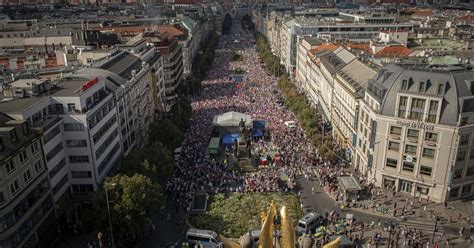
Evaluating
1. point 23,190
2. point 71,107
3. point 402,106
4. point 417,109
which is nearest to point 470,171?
point 417,109

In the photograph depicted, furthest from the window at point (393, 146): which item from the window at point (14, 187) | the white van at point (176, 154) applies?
the window at point (14, 187)

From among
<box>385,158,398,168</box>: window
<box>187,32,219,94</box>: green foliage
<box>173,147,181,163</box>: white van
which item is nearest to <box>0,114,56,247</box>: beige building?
<box>173,147,181,163</box>: white van

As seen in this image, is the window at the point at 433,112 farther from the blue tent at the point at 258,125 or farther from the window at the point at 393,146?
the blue tent at the point at 258,125

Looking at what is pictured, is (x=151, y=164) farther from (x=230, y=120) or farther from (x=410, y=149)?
(x=410, y=149)

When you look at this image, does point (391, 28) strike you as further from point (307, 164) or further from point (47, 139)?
point (47, 139)

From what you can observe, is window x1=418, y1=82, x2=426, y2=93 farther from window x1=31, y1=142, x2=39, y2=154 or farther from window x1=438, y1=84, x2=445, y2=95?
window x1=31, y1=142, x2=39, y2=154
